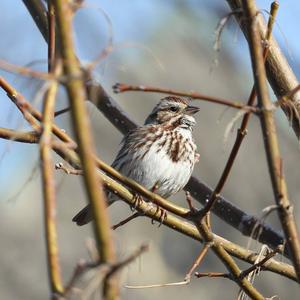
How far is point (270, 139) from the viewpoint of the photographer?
194 cm

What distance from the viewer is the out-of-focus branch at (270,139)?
6.39ft

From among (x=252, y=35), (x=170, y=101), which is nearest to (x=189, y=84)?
(x=170, y=101)

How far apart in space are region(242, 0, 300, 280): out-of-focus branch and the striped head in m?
3.46

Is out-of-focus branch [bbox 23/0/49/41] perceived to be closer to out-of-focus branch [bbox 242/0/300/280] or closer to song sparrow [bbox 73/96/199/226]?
song sparrow [bbox 73/96/199/226]

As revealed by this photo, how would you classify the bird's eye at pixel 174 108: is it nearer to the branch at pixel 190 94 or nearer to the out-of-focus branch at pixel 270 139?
the out-of-focus branch at pixel 270 139

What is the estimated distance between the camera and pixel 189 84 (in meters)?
15.7

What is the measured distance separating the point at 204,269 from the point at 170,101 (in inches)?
301

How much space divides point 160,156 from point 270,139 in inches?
123

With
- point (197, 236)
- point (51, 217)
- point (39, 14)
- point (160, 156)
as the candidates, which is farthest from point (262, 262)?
point (160, 156)

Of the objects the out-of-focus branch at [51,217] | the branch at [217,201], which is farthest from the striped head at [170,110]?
the out-of-focus branch at [51,217]

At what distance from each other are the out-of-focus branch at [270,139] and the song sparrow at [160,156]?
278cm

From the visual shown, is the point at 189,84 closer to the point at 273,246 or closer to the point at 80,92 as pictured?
the point at 273,246

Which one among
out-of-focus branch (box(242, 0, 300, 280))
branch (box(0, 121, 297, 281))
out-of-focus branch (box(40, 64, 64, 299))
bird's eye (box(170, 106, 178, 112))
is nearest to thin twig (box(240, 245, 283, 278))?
branch (box(0, 121, 297, 281))

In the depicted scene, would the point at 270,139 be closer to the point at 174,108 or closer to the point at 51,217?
the point at 51,217
